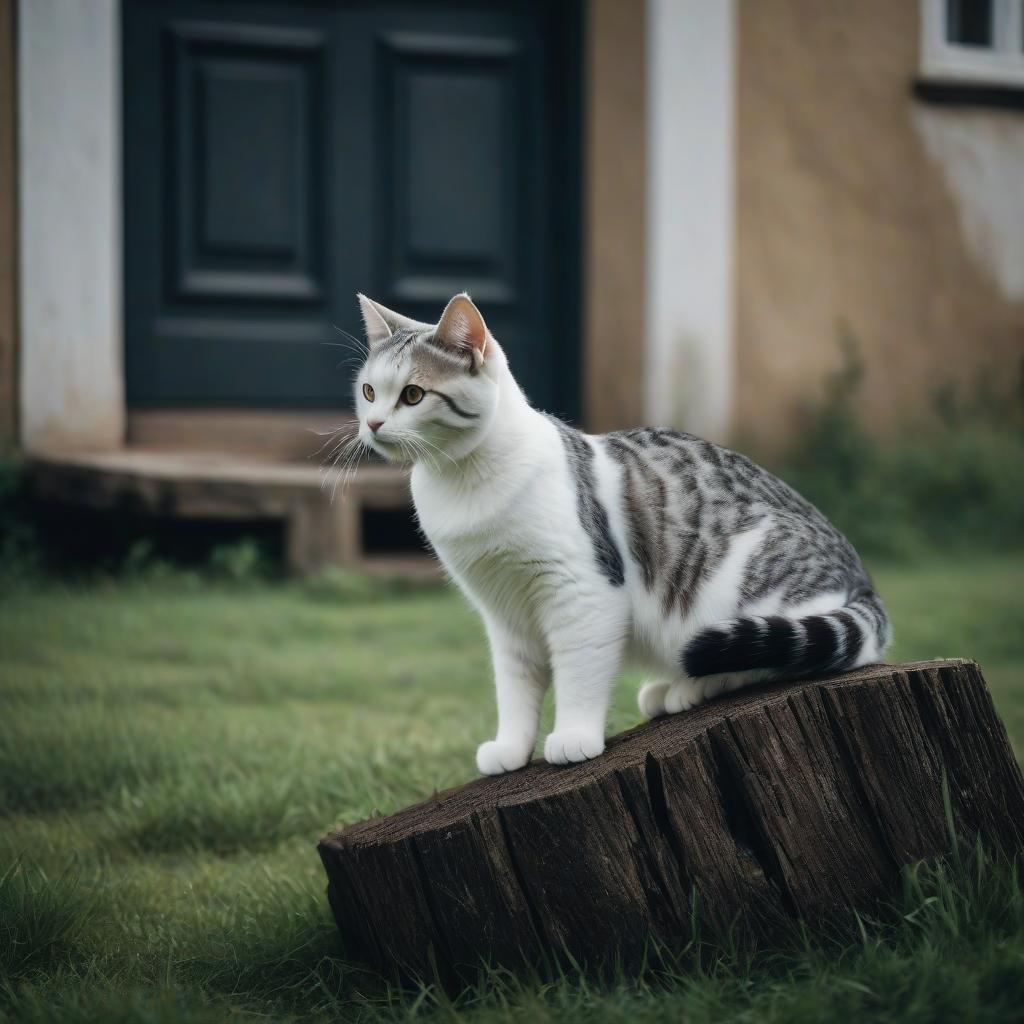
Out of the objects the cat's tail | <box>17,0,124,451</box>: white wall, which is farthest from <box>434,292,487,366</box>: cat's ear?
<box>17,0,124,451</box>: white wall

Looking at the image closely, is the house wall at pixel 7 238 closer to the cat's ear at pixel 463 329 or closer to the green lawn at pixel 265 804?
the green lawn at pixel 265 804

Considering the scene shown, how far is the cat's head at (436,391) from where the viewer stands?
2.12m

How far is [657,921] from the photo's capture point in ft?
6.36

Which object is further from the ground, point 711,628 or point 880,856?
point 711,628

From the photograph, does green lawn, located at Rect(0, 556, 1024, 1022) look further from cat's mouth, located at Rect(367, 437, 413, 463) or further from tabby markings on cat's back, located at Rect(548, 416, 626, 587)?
cat's mouth, located at Rect(367, 437, 413, 463)

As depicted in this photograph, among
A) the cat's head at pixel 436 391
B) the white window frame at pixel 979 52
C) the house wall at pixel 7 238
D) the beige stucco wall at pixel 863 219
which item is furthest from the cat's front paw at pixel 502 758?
the white window frame at pixel 979 52

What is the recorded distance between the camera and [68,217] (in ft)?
17.2

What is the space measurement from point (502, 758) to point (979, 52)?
5.67 meters

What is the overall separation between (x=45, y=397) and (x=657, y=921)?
4212mm

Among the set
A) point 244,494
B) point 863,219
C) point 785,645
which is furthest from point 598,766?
point 863,219

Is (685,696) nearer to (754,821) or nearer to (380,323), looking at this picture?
(754,821)

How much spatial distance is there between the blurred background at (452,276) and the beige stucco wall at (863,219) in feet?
0.06

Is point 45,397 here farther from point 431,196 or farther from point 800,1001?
point 800,1001

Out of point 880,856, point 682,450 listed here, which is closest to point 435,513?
point 682,450
